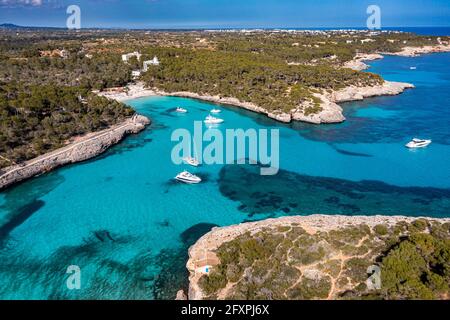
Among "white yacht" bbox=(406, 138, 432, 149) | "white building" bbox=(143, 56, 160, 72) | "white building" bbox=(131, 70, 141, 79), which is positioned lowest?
"white yacht" bbox=(406, 138, 432, 149)

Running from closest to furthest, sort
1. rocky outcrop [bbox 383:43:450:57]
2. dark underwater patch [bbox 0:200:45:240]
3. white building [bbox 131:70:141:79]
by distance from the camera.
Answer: dark underwater patch [bbox 0:200:45:240] → white building [bbox 131:70:141:79] → rocky outcrop [bbox 383:43:450:57]

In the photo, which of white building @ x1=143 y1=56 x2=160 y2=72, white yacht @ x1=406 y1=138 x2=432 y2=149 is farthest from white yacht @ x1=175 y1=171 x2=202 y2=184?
white building @ x1=143 y1=56 x2=160 y2=72

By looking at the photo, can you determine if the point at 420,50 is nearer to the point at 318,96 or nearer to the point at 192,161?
the point at 318,96

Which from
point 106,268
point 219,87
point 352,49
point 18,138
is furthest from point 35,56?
point 352,49

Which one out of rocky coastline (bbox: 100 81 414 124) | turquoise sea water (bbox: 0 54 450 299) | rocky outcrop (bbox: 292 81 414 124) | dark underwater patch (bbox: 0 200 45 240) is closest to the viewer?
turquoise sea water (bbox: 0 54 450 299)

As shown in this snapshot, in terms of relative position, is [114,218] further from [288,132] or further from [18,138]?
[288,132]

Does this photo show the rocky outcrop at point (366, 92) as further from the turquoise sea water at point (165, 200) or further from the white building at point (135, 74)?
the white building at point (135, 74)

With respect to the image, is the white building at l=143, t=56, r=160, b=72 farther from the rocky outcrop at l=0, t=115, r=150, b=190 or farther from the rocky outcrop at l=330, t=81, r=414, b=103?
the rocky outcrop at l=330, t=81, r=414, b=103
